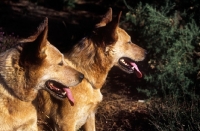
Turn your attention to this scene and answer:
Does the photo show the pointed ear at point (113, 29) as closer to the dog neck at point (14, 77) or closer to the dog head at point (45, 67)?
the dog head at point (45, 67)

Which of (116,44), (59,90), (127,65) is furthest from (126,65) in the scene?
(59,90)

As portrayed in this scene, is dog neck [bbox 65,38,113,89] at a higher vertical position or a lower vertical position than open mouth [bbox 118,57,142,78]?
higher

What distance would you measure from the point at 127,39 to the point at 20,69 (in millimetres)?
1804

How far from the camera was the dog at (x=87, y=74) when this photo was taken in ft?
17.0

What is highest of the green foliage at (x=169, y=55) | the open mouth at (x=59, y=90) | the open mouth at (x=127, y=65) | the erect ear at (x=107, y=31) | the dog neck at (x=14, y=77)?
the erect ear at (x=107, y=31)

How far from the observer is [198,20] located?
27.0 feet

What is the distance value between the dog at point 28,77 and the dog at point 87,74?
359 millimetres

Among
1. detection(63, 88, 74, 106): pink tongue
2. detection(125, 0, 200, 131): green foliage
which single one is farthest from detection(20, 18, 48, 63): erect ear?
detection(125, 0, 200, 131): green foliage

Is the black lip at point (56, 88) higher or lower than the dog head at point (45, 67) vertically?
lower

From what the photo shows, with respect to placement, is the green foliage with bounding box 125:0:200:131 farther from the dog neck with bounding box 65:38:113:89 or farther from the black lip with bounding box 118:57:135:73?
the dog neck with bounding box 65:38:113:89

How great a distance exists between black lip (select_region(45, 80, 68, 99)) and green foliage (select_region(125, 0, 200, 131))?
1916 millimetres

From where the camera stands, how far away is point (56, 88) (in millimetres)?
4883

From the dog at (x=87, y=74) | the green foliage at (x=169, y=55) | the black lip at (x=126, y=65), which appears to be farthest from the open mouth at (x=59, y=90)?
the green foliage at (x=169, y=55)

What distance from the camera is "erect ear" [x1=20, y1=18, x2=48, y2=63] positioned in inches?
165
